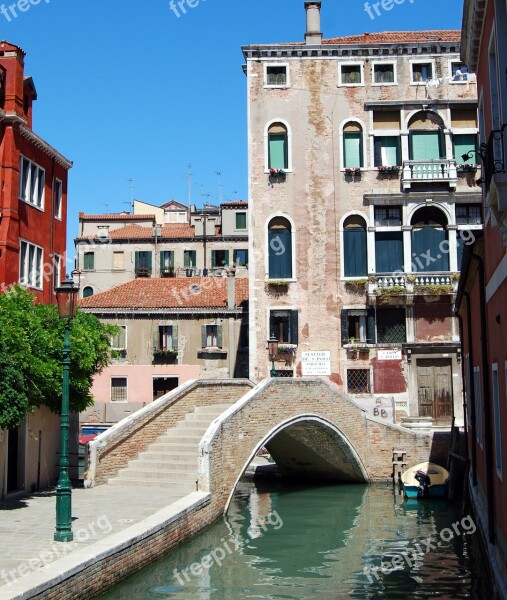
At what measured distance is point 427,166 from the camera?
26953 millimetres

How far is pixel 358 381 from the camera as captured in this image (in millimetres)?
26875

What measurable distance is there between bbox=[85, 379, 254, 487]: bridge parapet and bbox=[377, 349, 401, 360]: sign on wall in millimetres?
6356

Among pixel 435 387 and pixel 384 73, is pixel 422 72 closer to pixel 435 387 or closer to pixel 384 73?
pixel 384 73

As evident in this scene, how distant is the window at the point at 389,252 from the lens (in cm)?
2703

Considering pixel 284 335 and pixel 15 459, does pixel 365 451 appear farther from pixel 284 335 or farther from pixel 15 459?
pixel 15 459

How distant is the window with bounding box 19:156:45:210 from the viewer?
60.0ft

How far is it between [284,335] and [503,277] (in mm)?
18413

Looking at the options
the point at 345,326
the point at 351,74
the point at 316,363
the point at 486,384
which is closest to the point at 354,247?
the point at 345,326

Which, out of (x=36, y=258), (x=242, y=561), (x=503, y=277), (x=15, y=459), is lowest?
(x=242, y=561)

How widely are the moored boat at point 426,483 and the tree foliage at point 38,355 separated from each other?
9.11 meters

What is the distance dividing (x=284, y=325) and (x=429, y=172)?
23.6ft

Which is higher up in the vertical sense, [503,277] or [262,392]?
[503,277]

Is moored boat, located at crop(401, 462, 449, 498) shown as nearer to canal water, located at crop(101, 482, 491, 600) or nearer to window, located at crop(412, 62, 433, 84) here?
canal water, located at crop(101, 482, 491, 600)

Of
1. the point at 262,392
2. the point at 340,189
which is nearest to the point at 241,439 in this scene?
the point at 262,392
